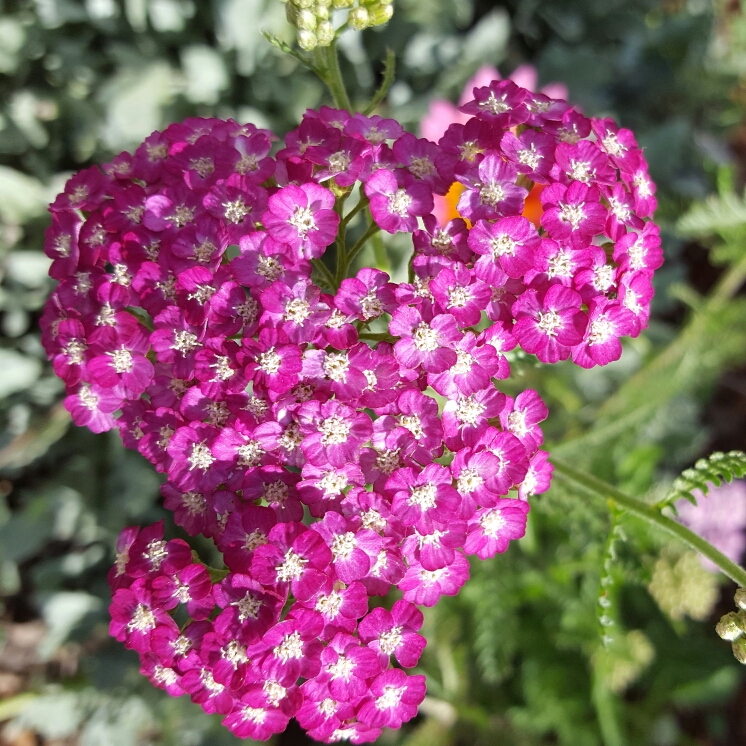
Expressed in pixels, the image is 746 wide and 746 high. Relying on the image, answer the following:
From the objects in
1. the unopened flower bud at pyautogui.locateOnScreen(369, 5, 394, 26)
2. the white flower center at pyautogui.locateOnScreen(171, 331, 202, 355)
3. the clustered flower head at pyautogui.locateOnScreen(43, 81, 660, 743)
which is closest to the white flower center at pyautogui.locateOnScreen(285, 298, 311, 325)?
the clustered flower head at pyautogui.locateOnScreen(43, 81, 660, 743)

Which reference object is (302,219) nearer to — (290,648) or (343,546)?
(343,546)

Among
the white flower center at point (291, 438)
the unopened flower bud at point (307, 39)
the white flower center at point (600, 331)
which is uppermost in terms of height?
the unopened flower bud at point (307, 39)

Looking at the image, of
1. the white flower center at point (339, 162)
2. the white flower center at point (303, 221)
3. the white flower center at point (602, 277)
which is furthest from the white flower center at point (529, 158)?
the white flower center at point (303, 221)

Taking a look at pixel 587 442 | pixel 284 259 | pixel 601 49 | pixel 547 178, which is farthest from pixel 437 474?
pixel 601 49

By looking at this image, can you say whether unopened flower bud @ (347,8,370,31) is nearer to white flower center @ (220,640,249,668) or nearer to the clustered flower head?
the clustered flower head

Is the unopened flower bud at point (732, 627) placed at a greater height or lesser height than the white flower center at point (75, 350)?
lesser

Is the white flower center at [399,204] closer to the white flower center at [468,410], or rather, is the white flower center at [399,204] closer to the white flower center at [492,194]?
the white flower center at [492,194]
